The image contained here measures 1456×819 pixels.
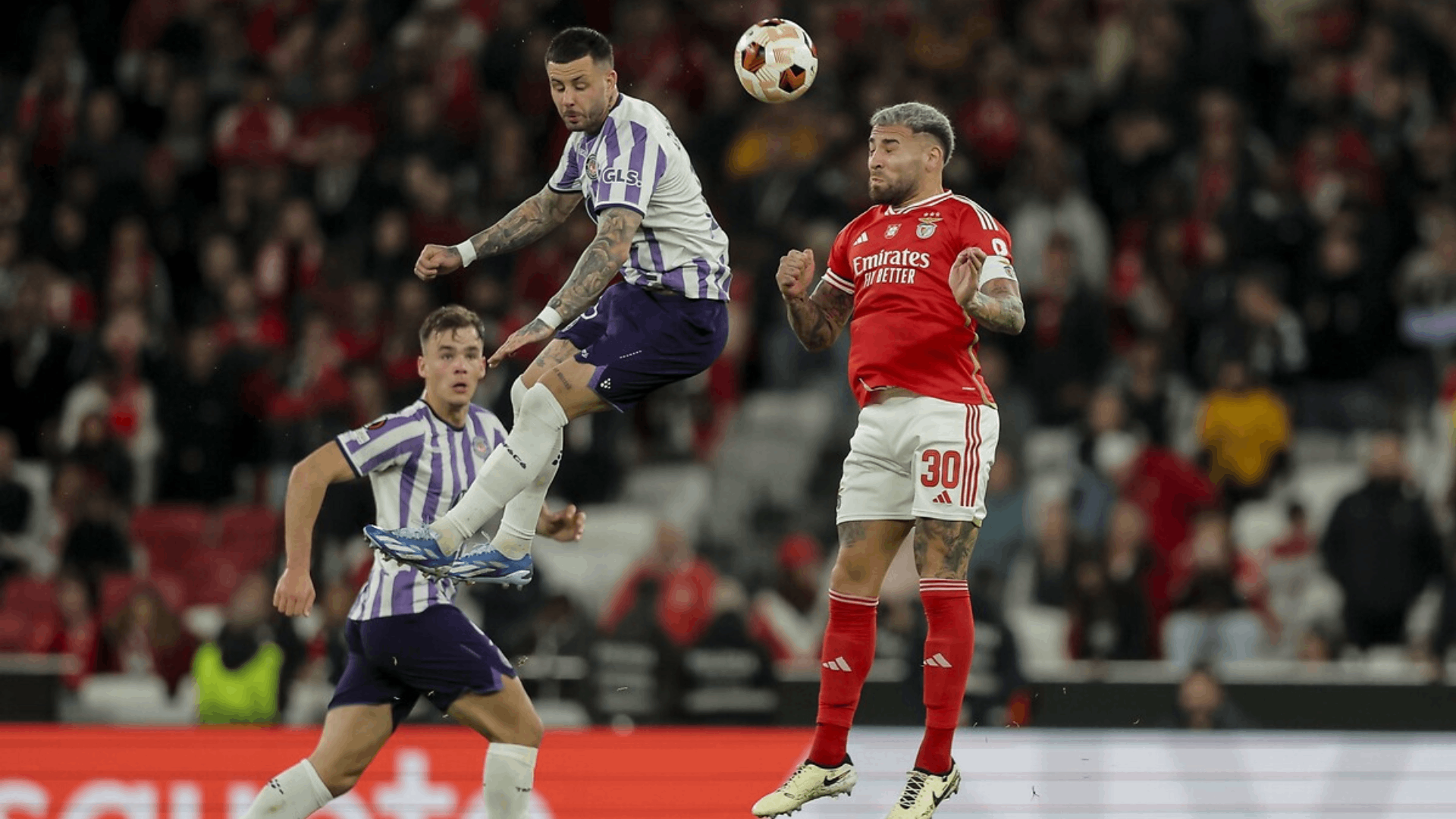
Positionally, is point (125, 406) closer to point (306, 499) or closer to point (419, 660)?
point (306, 499)

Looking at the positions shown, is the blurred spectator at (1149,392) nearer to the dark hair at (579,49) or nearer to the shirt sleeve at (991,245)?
the shirt sleeve at (991,245)

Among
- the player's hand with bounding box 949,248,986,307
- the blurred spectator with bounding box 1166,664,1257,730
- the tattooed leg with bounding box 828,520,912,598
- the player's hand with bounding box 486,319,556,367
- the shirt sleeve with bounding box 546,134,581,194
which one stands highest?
the shirt sleeve with bounding box 546,134,581,194

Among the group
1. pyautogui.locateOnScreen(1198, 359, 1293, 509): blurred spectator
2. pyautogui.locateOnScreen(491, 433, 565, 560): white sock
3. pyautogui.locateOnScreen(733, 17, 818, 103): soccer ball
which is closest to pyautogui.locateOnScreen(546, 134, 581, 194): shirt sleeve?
pyautogui.locateOnScreen(733, 17, 818, 103): soccer ball

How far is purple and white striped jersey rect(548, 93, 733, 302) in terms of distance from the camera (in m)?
8.23

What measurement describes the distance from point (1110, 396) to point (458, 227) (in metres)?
4.92

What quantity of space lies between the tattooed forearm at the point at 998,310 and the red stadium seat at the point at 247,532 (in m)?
7.79

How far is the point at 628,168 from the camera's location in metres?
8.22

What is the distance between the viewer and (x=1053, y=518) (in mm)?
14273

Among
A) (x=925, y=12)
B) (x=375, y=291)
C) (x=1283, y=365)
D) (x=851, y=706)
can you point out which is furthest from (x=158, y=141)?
(x=851, y=706)

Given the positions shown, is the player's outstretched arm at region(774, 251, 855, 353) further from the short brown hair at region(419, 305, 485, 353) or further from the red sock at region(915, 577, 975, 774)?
the short brown hair at region(419, 305, 485, 353)

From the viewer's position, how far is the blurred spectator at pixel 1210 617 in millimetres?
13742

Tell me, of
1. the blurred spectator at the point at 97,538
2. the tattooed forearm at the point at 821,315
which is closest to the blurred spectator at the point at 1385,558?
the tattooed forearm at the point at 821,315

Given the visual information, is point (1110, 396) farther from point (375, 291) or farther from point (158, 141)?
point (158, 141)

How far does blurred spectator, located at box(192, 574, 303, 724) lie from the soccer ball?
230 inches
